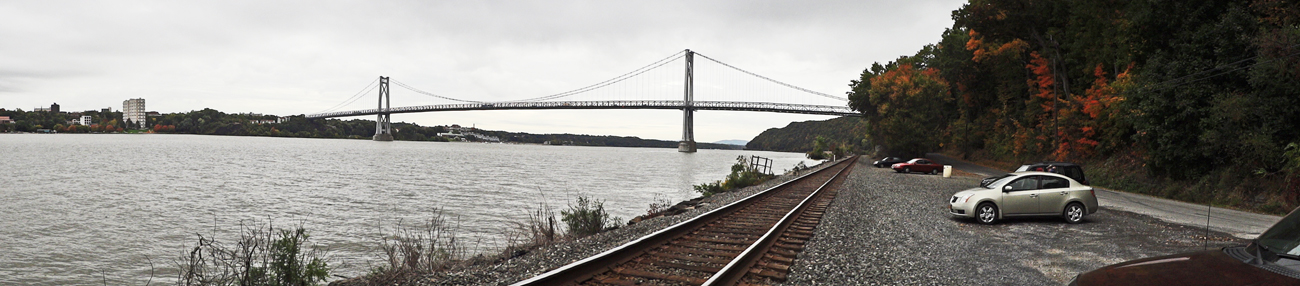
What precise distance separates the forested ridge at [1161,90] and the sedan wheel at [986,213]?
1013 cm

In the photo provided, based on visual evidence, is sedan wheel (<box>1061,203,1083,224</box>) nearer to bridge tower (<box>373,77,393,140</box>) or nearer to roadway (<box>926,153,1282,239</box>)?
roadway (<box>926,153,1282,239</box>)

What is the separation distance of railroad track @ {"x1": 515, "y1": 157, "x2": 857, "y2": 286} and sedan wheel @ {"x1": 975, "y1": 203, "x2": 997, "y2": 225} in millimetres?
3626

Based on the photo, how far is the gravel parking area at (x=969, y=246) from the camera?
7383 millimetres

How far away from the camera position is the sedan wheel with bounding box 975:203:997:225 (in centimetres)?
1283

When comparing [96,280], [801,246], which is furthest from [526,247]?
[96,280]

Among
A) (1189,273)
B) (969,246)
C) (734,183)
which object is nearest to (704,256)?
(969,246)

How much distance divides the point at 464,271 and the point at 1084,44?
37690 millimetres

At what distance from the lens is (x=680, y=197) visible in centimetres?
2622

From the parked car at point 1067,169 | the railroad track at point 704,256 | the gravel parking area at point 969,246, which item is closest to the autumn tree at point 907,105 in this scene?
the parked car at point 1067,169

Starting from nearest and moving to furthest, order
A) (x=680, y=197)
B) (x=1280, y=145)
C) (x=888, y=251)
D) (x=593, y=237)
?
(x=888, y=251)
(x=593, y=237)
(x=1280, y=145)
(x=680, y=197)

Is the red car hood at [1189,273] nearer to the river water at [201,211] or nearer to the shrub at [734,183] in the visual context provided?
the river water at [201,211]

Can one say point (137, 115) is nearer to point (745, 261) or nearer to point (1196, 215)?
point (745, 261)

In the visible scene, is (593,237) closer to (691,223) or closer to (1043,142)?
(691,223)

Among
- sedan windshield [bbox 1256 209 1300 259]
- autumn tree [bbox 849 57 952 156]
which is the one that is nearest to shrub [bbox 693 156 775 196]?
sedan windshield [bbox 1256 209 1300 259]
